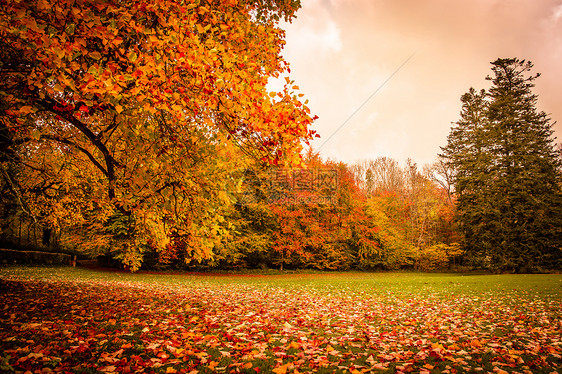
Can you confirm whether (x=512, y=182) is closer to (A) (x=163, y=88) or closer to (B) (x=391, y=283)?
(B) (x=391, y=283)

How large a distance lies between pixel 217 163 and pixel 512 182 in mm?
28947

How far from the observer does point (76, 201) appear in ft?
31.4

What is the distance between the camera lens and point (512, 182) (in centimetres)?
2455

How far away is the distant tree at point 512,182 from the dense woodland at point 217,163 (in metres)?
0.13

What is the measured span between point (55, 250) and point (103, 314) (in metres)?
26.8

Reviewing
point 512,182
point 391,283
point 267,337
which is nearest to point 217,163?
point 267,337

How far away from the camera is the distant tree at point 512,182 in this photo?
23.5 metres

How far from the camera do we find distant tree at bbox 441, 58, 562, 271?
925 inches

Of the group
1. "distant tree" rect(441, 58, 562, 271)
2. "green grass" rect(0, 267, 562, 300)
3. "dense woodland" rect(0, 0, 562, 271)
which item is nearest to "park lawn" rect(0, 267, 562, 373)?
"dense woodland" rect(0, 0, 562, 271)

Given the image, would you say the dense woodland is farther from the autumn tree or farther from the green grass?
the green grass

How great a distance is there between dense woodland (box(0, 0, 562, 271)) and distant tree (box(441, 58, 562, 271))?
13 cm

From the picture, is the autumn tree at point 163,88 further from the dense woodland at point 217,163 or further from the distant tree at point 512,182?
the distant tree at point 512,182

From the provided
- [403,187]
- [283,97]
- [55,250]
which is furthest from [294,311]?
[403,187]

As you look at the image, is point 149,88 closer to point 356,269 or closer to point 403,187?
point 356,269
